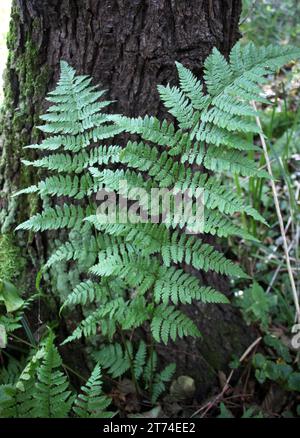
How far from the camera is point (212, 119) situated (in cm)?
155

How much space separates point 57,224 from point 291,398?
57.3 inches

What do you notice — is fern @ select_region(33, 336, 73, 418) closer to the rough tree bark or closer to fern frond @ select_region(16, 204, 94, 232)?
fern frond @ select_region(16, 204, 94, 232)

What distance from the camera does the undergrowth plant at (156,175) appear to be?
1.52 meters

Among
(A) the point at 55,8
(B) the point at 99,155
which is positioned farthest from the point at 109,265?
(A) the point at 55,8

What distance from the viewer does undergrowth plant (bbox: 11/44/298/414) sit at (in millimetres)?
1523

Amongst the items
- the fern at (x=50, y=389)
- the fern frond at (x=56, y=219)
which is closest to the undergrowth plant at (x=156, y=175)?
the fern frond at (x=56, y=219)

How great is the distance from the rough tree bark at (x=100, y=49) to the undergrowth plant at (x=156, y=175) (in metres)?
0.10

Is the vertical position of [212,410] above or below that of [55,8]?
below

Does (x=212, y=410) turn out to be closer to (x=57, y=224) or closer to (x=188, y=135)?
(x=57, y=224)

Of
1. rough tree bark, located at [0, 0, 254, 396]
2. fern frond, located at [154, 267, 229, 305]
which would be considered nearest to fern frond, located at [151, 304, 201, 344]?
fern frond, located at [154, 267, 229, 305]

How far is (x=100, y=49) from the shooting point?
169 centimetres

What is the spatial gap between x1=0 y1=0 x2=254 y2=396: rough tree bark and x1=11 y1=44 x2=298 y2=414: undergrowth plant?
98mm

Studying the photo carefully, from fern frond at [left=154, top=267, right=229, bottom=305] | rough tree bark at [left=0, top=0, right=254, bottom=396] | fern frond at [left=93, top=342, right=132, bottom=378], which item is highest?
rough tree bark at [left=0, top=0, right=254, bottom=396]

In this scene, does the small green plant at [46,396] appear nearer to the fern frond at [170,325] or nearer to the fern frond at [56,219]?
the fern frond at [170,325]
